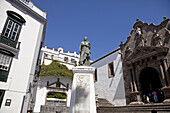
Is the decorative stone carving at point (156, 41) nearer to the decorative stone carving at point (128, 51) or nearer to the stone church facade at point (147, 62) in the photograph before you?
the stone church facade at point (147, 62)

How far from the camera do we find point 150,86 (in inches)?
401

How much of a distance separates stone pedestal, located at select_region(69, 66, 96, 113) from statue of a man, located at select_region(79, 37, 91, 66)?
511 mm

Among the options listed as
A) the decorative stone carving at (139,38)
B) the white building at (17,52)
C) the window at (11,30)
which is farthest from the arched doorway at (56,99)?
the decorative stone carving at (139,38)

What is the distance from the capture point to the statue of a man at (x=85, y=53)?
542 cm

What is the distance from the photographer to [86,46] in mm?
5824

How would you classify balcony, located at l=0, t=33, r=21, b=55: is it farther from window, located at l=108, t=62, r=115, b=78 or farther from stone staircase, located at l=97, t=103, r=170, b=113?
window, located at l=108, t=62, r=115, b=78

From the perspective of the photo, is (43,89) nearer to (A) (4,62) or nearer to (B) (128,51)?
(A) (4,62)

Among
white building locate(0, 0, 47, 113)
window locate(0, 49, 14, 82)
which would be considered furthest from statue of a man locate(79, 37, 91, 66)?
window locate(0, 49, 14, 82)

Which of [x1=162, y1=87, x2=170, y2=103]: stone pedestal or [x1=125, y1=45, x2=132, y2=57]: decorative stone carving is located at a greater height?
Result: [x1=125, y1=45, x2=132, y2=57]: decorative stone carving

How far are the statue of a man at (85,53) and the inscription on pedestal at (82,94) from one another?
822 mm

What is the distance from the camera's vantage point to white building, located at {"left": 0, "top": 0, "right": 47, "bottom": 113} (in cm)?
773

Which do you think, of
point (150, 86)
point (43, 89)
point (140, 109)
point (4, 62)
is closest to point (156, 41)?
point (150, 86)

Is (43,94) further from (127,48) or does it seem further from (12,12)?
(127,48)

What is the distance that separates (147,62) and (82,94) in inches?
348
